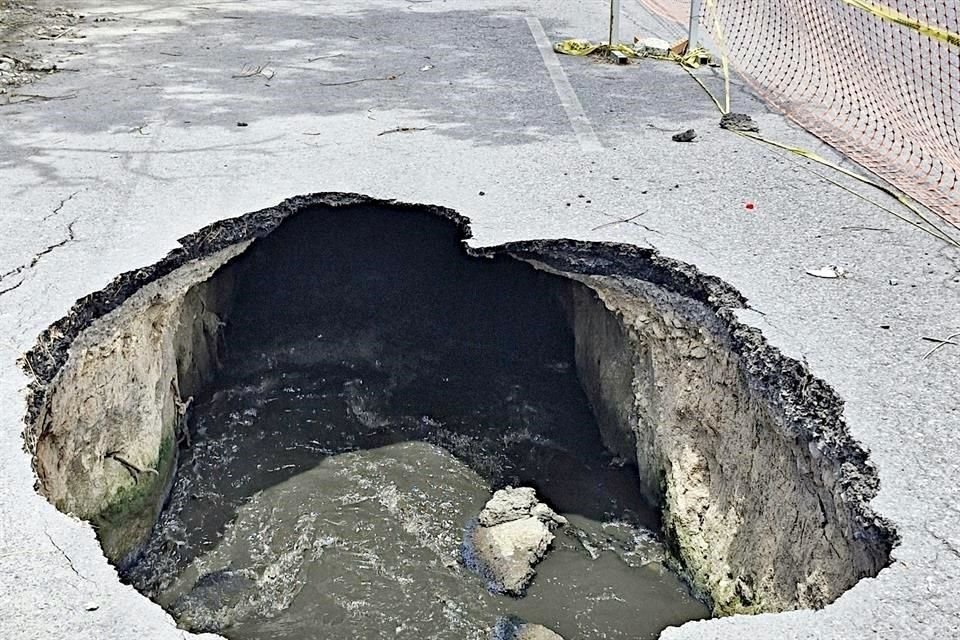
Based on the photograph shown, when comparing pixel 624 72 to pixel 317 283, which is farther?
pixel 624 72

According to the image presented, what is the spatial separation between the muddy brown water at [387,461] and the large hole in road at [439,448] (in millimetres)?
17

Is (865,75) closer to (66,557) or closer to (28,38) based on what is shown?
(66,557)

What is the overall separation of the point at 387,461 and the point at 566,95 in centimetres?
356

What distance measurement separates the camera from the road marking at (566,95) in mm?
6480

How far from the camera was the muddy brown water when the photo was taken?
4.71m

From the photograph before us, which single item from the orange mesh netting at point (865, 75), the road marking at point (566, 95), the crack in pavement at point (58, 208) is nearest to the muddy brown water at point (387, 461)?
the road marking at point (566, 95)

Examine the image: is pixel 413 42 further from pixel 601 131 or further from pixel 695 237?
pixel 695 237

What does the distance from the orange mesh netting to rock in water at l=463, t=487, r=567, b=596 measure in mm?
2912

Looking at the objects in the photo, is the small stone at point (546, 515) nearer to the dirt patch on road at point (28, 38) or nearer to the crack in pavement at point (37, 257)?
the crack in pavement at point (37, 257)

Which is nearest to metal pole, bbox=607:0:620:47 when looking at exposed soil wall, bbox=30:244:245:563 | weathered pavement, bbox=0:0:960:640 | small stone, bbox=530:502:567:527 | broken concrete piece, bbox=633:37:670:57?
broken concrete piece, bbox=633:37:670:57

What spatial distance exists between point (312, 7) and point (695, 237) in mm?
7568

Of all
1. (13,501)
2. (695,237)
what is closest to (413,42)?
(695,237)

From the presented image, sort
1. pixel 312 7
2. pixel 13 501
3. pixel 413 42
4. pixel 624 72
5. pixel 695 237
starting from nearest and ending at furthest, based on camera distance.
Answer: pixel 13 501, pixel 695 237, pixel 624 72, pixel 413 42, pixel 312 7

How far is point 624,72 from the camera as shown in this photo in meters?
8.16
